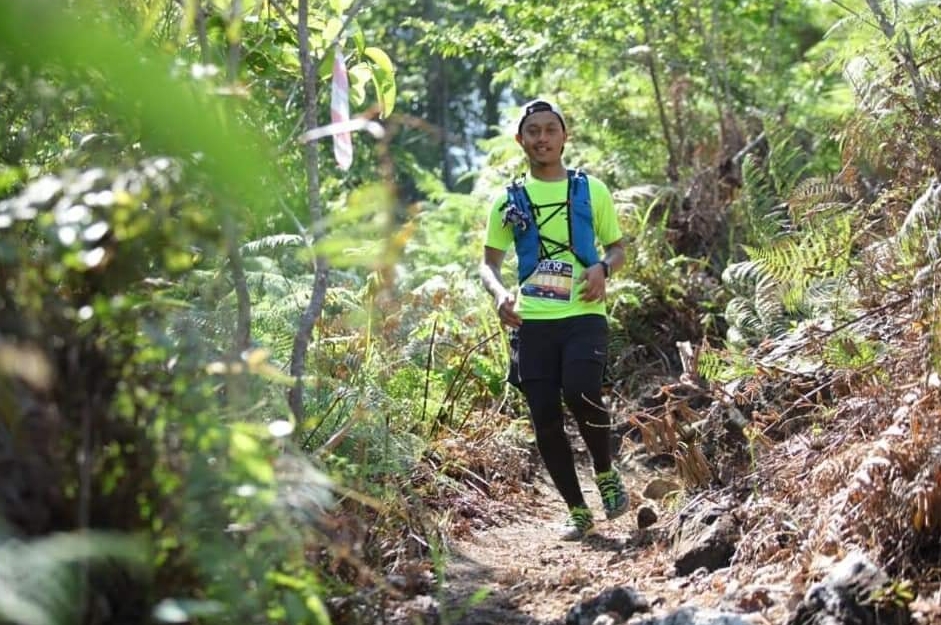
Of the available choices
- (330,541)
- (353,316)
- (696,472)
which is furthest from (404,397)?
(330,541)

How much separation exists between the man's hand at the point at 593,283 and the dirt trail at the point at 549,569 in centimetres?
105

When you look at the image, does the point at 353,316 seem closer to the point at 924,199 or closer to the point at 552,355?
the point at 552,355

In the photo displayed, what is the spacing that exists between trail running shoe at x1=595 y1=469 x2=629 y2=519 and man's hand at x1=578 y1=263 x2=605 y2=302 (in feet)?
2.75

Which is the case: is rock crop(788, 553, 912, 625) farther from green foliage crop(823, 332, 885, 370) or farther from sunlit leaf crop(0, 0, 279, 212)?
sunlit leaf crop(0, 0, 279, 212)

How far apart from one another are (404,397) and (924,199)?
11.6ft

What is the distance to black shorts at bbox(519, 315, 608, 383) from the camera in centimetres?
586

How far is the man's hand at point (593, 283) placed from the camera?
227 inches

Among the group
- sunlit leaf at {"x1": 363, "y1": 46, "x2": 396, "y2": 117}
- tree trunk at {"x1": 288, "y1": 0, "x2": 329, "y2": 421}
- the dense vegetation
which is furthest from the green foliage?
tree trunk at {"x1": 288, "y1": 0, "x2": 329, "y2": 421}

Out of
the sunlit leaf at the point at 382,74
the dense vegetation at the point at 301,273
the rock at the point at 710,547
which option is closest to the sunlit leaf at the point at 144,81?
the dense vegetation at the point at 301,273

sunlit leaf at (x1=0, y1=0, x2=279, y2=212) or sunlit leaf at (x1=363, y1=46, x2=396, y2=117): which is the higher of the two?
sunlit leaf at (x1=363, y1=46, x2=396, y2=117)

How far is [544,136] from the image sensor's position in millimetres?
6008

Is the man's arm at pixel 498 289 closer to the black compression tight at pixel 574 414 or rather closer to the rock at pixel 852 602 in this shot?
the black compression tight at pixel 574 414

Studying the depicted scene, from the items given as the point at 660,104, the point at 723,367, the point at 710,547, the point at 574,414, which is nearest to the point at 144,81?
the point at 710,547

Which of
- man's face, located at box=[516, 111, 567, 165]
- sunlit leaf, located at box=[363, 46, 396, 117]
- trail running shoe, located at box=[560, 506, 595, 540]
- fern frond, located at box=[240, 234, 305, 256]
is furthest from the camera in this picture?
fern frond, located at box=[240, 234, 305, 256]
